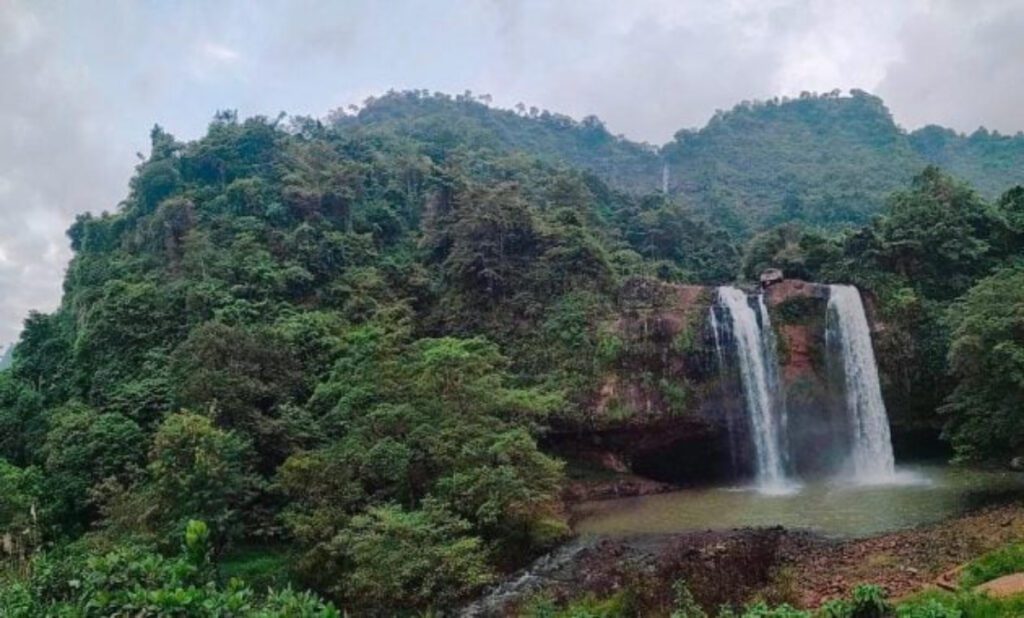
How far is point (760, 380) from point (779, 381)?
2.03 feet

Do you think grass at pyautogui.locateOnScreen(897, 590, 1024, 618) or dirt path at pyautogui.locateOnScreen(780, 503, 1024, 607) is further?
dirt path at pyautogui.locateOnScreen(780, 503, 1024, 607)

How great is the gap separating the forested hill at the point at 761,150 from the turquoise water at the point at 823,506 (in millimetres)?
29797

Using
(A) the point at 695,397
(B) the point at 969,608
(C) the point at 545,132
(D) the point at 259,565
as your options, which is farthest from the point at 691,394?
(C) the point at 545,132

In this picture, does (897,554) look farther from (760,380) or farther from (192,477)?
(192,477)

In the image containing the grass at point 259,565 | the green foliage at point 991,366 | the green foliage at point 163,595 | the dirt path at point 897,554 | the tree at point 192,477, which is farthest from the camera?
the green foliage at point 991,366

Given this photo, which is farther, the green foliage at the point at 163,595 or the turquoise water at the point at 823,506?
the turquoise water at the point at 823,506

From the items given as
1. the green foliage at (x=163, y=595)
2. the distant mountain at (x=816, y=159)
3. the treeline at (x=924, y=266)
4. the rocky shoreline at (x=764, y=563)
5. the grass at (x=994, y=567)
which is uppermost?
the distant mountain at (x=816, y=159)

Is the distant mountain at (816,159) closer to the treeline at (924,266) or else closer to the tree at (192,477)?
the treeline at (924,266)

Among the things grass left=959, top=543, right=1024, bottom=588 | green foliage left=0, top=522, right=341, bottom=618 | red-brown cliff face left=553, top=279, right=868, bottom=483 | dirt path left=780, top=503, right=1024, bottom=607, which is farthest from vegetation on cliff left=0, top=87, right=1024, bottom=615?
grass left=959, top=543, right=1024, bottom=588

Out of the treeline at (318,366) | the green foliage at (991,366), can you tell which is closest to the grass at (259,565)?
the treeline at (318,366)

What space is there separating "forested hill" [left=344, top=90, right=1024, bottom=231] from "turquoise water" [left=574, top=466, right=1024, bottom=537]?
29.8 meters

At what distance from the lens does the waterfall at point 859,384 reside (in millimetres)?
22125

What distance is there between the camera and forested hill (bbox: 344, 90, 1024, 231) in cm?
5100

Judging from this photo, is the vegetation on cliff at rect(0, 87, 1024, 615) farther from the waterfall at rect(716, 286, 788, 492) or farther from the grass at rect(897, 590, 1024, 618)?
the grass at rect(897, 590, 1024, 618)
